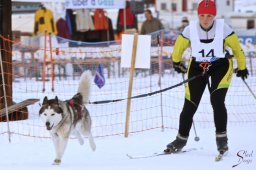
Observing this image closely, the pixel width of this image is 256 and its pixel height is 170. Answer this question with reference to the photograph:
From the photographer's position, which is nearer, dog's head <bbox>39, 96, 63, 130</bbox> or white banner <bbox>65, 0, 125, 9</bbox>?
dog's head <bbox>39, 96, 63, 130</bbox>

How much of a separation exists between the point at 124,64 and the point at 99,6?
578cm

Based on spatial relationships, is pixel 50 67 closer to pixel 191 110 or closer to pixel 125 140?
pixel 125 140

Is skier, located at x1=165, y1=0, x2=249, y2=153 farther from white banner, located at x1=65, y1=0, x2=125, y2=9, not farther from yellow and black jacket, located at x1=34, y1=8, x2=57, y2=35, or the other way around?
yellow and black jacket, located at x1=34, y1=8, x2=57, y2=35

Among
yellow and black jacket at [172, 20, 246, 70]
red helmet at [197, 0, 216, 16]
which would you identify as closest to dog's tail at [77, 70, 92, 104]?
yellow and black jacket at [172, 20, 246, 70]

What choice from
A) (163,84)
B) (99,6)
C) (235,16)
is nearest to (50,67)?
(99,6)

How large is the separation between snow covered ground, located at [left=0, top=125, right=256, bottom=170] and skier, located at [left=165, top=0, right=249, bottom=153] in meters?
0.32

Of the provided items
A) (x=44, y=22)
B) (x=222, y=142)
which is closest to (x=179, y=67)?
(x=222, y=142)

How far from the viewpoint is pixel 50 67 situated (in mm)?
13359

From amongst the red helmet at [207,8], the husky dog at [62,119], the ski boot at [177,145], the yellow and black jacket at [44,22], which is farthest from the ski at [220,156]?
the yellow and black jacket at [44,22]

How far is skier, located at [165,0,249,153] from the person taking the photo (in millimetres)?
5398

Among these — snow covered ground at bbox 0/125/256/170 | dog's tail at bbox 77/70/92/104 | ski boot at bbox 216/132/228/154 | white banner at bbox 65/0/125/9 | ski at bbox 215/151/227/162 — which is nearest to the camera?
snow covered ground at bbox 0/125/256/170

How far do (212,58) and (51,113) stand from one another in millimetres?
1521

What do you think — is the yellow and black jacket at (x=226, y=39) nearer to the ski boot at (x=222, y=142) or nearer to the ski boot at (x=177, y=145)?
the ski boot at (x=222, y=142)

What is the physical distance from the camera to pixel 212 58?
5.47 m
